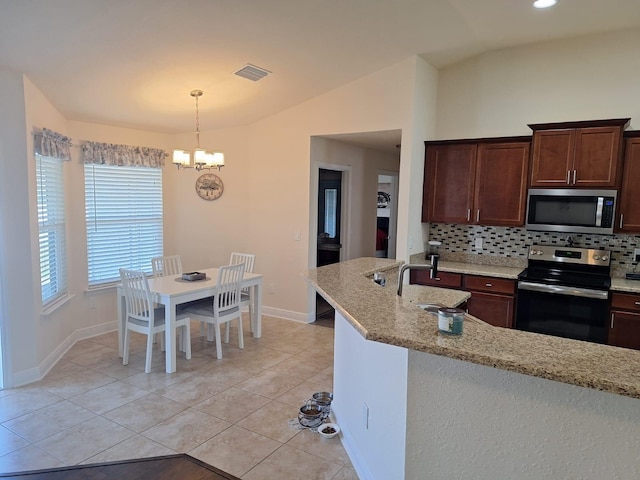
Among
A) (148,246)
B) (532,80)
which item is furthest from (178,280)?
(532,80)

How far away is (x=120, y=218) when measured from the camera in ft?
16.5

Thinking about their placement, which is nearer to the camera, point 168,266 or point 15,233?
point 15,233

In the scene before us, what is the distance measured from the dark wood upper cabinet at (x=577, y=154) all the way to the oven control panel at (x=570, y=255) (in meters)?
0.69

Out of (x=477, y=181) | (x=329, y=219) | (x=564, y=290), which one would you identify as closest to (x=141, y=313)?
(x=329, y=219)

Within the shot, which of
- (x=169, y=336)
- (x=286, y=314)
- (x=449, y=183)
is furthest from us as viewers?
(x=286, y=314)

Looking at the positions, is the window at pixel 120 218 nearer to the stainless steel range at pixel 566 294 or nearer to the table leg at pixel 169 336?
the table leg at pixel 169 336

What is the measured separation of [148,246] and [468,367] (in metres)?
4.88

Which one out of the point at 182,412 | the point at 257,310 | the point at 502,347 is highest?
the point at 502,347

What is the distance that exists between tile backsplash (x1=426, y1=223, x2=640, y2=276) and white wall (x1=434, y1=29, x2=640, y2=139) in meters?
1.05

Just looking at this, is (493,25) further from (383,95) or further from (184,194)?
(184,194)

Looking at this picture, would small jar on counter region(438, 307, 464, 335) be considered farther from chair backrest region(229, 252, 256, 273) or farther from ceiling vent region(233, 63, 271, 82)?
chair backrest region(229, 252, 256, 273)

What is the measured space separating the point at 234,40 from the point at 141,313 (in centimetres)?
253

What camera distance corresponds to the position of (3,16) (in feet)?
8.33

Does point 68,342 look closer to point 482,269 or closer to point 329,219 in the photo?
point 329,219
